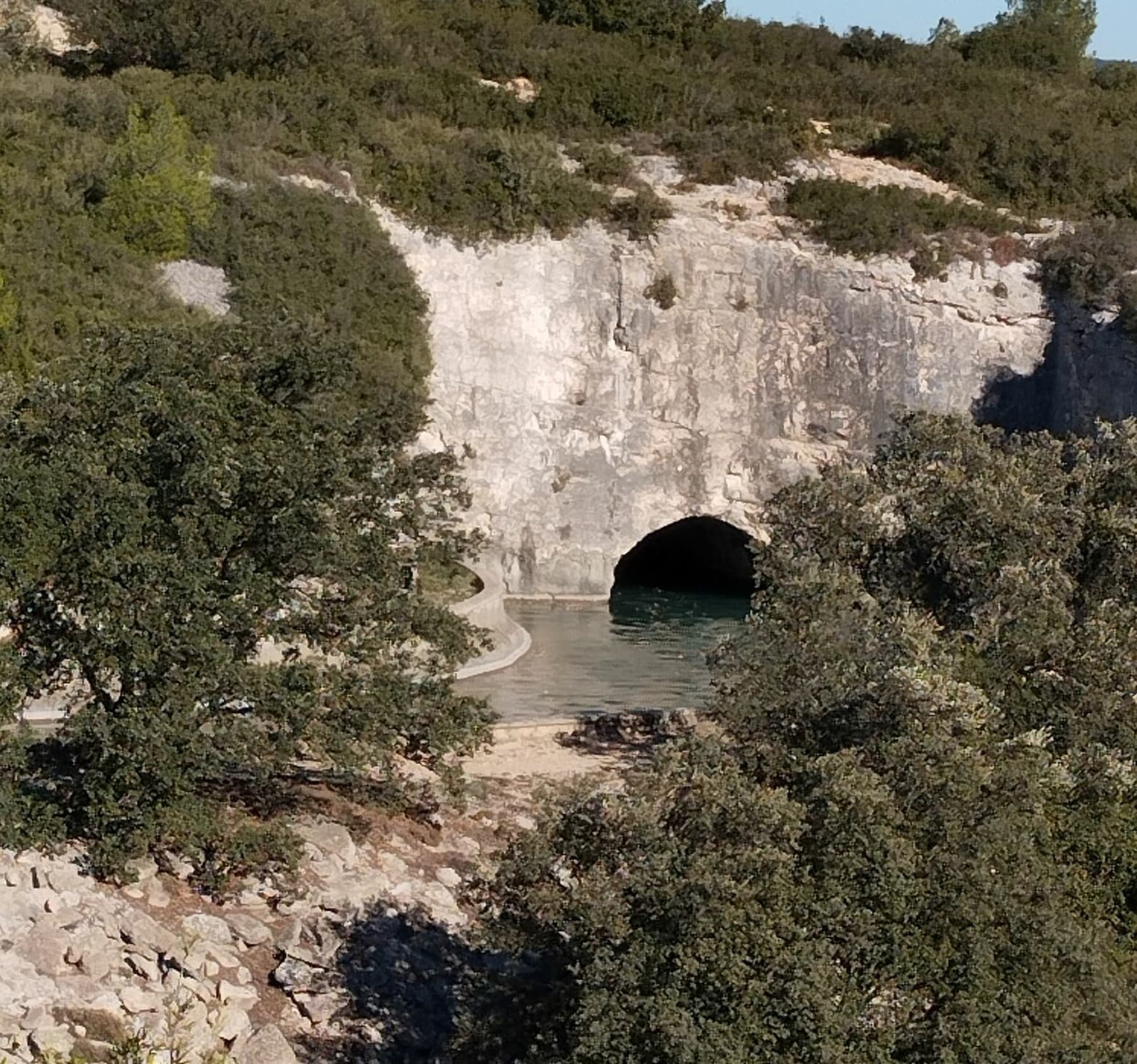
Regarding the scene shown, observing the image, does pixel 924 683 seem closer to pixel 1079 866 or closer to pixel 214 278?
pixel 1079 866

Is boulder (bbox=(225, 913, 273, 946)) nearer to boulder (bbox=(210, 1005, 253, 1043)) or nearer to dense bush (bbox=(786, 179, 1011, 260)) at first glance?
boulder (bbox=(210, 1005, 253, 1043))

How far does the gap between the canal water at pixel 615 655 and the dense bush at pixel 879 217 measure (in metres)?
8.83

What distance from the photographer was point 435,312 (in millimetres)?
33188

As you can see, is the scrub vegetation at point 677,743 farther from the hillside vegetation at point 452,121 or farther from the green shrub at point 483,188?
the green shrub at point 483,188

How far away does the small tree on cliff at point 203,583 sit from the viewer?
482 inches

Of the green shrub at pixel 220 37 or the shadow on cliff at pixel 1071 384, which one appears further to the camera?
the green shrub at pixel 220 37

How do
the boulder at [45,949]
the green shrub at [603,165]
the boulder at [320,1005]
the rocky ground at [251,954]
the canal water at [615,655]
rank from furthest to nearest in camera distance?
the green shrub at [603,165] → the canal water at [615,655] → the boulder at [320,1005] → the boulder at [45,949] → the rocky ground at [251,954]

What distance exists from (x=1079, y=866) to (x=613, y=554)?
23.0 metres

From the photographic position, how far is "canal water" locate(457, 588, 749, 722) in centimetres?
2183

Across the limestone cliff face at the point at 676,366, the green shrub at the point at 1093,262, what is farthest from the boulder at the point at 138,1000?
the green shrub at the point at 1093,262

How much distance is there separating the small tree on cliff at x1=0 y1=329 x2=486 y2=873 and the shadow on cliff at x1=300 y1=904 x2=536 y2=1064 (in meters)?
1.40

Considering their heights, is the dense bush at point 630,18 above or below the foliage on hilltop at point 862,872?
above

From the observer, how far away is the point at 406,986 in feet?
40.0

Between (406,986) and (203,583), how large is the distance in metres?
3.65
